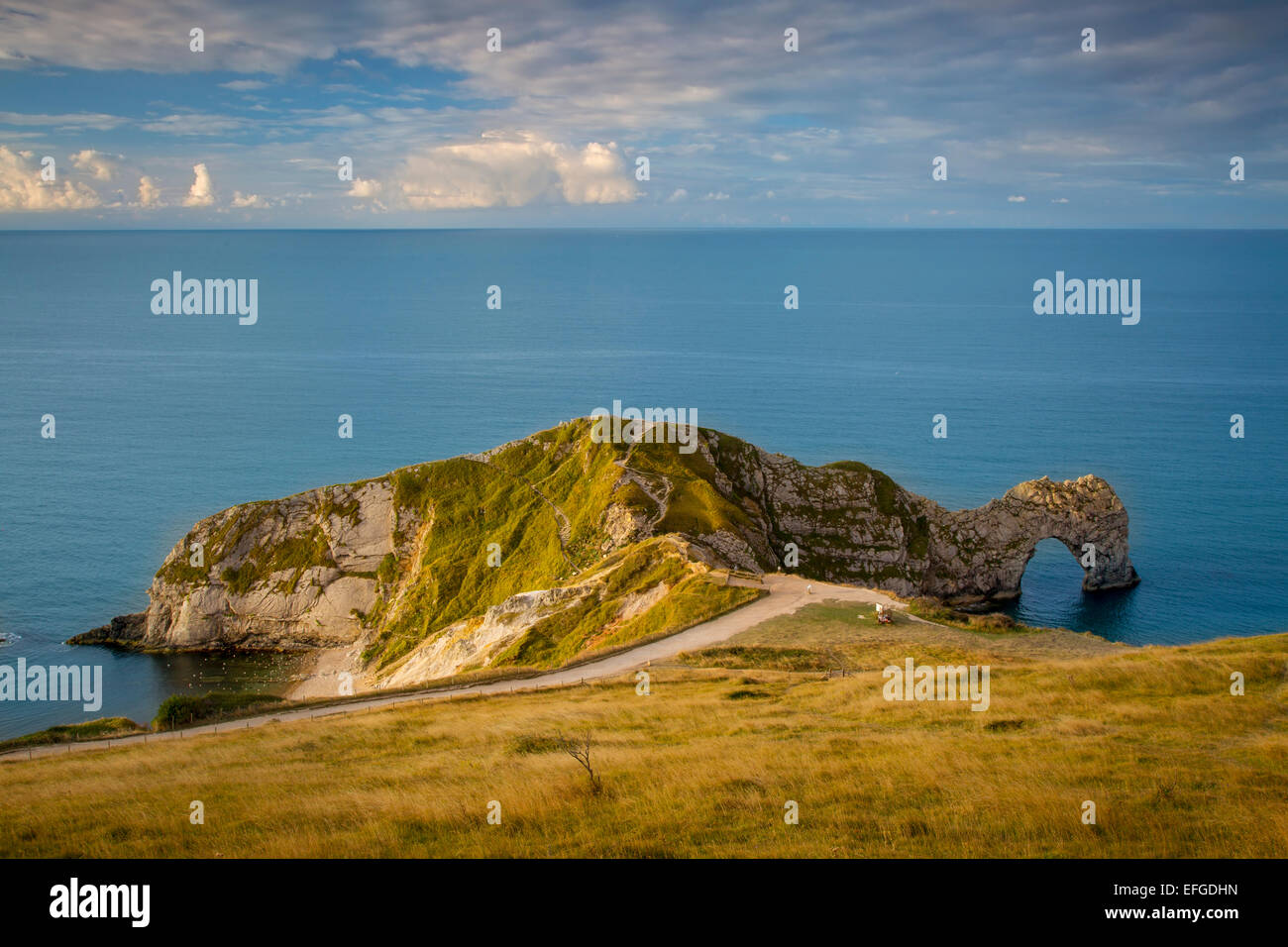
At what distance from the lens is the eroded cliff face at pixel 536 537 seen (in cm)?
8138

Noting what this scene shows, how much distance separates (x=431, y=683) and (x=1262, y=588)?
99.3 metres

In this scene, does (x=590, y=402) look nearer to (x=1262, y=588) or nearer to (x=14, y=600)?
(x=14, y=600)

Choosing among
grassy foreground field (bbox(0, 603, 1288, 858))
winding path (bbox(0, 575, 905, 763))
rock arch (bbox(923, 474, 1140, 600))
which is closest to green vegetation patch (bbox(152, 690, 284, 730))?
winding path (bbox(0, 575, 905, 763))

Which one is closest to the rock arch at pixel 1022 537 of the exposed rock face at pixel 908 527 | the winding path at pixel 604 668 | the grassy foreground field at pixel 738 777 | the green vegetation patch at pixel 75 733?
the exposed rock face at pixel 908 527

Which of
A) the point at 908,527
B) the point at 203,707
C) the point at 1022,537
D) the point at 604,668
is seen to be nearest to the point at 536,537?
the point at 604,668

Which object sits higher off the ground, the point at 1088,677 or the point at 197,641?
the point at 1088,677

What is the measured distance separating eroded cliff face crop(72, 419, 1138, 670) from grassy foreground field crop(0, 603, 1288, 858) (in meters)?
40.3

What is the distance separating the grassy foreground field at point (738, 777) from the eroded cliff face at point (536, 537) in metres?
40.3

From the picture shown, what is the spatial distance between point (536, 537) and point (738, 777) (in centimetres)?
6349

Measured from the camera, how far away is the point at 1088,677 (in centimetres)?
3775
